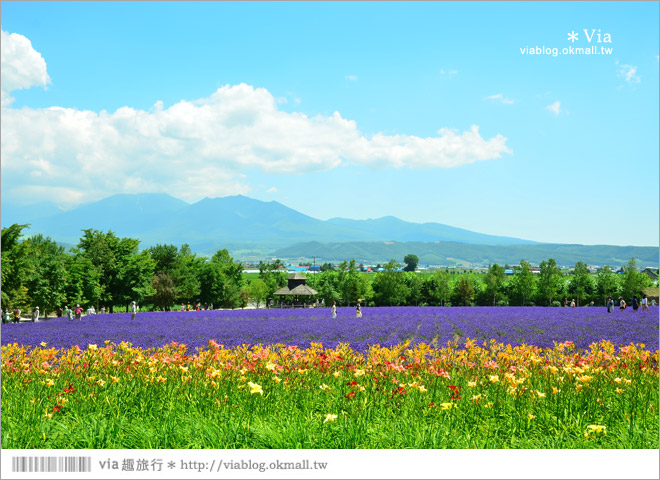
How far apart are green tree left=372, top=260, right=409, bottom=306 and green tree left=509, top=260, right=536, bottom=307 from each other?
43.5ft

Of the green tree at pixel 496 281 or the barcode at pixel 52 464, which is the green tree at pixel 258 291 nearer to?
A: the green tree at pixel 496 281

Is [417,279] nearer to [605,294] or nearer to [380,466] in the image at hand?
[605,294]

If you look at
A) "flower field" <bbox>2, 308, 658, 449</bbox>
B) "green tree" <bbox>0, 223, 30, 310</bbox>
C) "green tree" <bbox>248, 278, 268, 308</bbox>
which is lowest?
"green tree" <bbox>248, 278, 268, 308</bbox>

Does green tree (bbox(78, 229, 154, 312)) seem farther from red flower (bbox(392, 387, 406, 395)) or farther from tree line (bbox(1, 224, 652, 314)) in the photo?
red flower (bbox(392, 387, 406, 395))

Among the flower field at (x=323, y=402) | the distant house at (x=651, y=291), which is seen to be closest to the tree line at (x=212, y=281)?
the distant house at (x=651, y=291)

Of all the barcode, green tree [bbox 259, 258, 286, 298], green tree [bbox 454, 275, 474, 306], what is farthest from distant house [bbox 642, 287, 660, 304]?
green tree [bbox 259, 258, 286, 298]

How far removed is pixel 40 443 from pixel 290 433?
217 centimetres

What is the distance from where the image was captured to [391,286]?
5138 cm

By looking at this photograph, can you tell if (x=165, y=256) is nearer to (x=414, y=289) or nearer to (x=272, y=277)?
(x=272, y=277)

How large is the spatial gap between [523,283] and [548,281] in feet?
12.0

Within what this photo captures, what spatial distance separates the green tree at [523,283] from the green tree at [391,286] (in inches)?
522

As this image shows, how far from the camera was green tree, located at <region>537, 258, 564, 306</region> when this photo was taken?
33.8 m

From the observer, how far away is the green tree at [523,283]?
3775 cm

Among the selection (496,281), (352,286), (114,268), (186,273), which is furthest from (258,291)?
(496,281)
